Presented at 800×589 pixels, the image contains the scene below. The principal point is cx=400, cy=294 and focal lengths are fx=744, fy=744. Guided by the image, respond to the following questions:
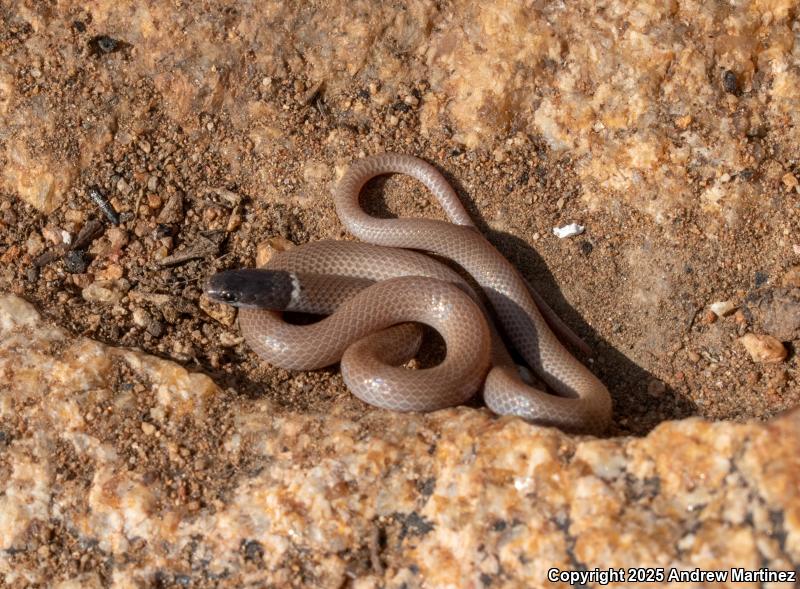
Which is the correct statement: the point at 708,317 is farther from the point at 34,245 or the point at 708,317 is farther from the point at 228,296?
the point at 34,245

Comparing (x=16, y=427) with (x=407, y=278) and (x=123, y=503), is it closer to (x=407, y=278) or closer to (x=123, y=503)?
(x=123, y=503)

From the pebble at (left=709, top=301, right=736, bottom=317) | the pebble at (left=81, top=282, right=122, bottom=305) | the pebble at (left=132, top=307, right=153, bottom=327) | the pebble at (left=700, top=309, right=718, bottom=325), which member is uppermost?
the pebble at (left=81, top=282, right=122, bottom=305)

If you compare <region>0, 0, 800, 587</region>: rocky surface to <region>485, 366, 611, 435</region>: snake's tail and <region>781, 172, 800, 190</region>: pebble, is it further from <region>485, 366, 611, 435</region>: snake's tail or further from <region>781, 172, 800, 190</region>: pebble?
<region>485, 366, 611, 435</region>: snake's tail

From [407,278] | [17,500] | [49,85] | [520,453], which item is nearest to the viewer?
[520,453]

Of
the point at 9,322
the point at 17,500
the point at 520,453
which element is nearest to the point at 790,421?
the point at 520,453

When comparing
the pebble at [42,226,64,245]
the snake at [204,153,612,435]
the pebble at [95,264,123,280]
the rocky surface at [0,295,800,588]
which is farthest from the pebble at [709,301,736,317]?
the pebble at [42,226,64,245]

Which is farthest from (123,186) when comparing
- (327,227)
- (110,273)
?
(327,227)

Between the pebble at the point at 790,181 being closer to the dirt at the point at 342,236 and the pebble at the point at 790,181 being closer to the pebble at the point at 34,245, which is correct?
the dirt at the point at 342,236

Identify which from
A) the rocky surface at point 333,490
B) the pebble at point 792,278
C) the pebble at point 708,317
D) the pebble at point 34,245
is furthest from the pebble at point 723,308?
the pebble at point 34,245
